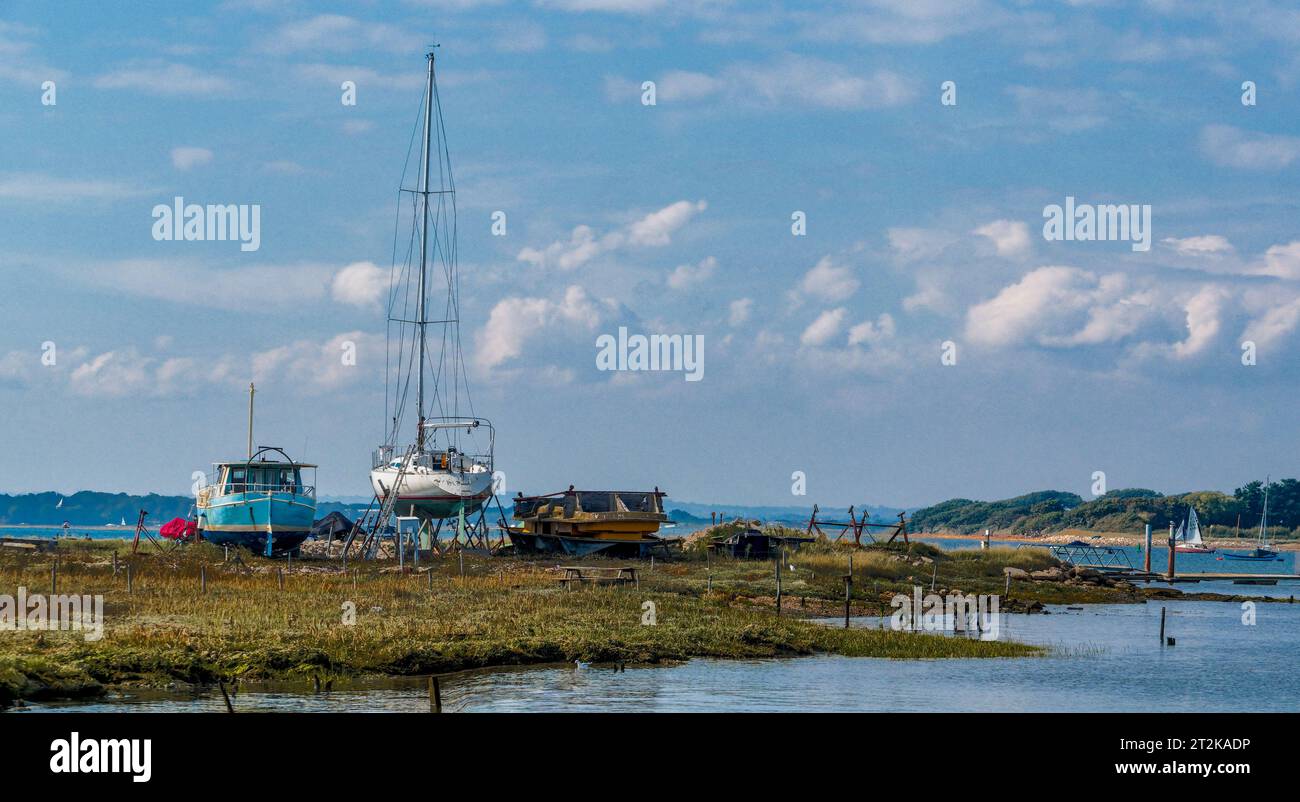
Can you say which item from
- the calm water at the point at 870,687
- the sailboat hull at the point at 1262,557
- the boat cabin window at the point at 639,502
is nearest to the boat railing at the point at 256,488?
the boat cabin window at the point at 639,502

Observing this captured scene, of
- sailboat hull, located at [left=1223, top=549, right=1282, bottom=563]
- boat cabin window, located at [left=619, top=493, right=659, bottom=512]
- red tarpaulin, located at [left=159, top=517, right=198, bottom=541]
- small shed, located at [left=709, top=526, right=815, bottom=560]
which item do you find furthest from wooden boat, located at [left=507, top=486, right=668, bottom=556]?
sailboat hull, located at [left=1223, top=549, right=1282, bottom=563]

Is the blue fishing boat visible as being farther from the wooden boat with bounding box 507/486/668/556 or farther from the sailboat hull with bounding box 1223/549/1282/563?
the sailboat hull with bounding box 1223/549/1282/563

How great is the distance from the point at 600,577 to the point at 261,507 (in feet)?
79.9

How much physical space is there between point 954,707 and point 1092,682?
26.8 ft

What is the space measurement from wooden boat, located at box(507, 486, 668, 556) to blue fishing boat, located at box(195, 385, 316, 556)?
1220 cm

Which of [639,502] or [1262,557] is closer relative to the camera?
[639,502]

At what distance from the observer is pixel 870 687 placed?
32.1 metres

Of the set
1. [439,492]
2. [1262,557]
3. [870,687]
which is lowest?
[1262,557]

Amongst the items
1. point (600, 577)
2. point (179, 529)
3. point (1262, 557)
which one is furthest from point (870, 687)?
point (1262, 557)

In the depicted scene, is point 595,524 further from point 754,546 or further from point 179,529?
point 179,529

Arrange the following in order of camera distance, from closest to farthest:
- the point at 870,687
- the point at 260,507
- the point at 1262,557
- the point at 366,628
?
1. the point at 870,687
2. the point at 366,628
3. the point at 260,507
4. the point at 1262,557

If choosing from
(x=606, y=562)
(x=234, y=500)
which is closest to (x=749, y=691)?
(x=606, y=562)

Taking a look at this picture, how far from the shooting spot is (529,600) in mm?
42531

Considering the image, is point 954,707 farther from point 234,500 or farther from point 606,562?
point 234,500
